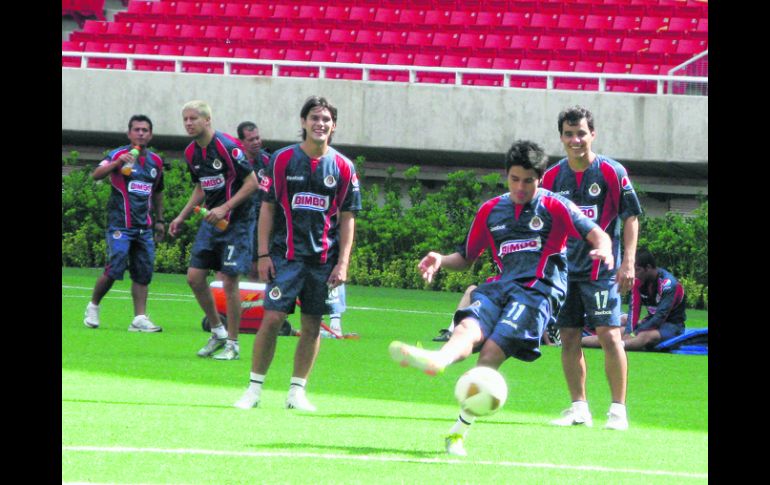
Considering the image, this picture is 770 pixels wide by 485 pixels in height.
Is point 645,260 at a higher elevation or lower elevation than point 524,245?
lower

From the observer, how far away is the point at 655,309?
567 inches

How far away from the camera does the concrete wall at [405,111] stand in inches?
906

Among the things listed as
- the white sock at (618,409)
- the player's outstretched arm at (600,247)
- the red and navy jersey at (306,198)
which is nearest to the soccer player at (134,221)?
the red and navy jersey at (306,198)

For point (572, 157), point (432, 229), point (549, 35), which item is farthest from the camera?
point (549, 35)

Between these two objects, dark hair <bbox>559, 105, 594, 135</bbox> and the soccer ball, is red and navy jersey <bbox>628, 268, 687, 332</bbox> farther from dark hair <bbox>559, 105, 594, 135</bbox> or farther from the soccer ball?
the soccer ball

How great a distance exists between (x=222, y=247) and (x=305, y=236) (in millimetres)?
3087

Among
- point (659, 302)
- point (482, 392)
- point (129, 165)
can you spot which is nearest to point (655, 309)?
point (659, 302)

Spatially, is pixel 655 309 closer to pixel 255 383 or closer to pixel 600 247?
pixel 255 383

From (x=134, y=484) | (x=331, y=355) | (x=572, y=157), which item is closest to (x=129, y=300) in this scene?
(x=331, y=355)

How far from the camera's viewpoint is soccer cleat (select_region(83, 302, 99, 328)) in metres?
14.1

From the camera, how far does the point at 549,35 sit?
27.6 metres


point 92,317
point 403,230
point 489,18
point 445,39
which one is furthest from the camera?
point 489,18
